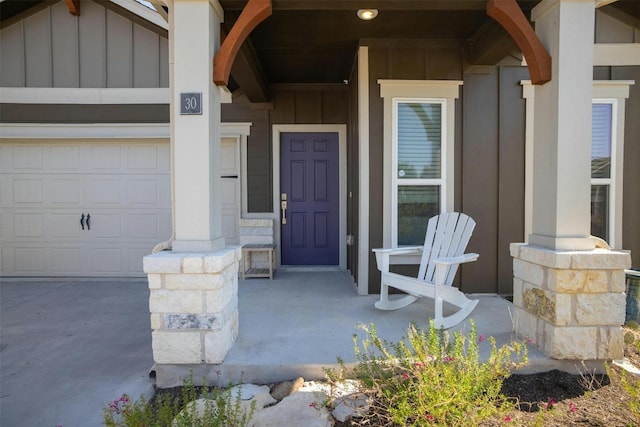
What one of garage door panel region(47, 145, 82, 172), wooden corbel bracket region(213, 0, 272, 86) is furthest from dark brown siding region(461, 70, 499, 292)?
garage door panel region(47, 145, 82, 172)

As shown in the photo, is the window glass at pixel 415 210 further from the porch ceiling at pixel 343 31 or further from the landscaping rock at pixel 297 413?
the landscaping rock at pixel 297 413

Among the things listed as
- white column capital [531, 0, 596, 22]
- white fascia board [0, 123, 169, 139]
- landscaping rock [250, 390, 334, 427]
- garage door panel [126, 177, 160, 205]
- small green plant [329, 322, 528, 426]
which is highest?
white column capital [531, 0, 596, 22]

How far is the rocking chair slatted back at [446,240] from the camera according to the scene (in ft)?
10.2

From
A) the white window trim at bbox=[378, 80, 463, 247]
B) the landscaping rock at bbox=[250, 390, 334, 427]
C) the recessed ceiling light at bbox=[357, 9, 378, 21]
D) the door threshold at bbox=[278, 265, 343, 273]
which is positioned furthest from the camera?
the door threshold at bbox=[278, 265, 343, 273]

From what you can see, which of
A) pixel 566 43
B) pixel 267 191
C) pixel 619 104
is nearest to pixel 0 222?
pixel 267 191

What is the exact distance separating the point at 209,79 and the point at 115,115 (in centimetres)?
315

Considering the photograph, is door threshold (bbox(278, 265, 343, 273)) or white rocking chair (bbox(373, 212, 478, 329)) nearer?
white rocking chair (bbox(373, 212, 478, 329))

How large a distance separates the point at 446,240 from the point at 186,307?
2.13 metres

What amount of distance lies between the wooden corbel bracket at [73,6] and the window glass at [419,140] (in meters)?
4.08

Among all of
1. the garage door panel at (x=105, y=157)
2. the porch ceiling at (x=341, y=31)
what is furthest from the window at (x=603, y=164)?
the garage door panel at (x=105, y=157)

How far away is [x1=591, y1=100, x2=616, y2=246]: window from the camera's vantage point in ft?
12.9

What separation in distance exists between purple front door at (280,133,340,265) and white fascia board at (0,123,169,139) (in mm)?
1652

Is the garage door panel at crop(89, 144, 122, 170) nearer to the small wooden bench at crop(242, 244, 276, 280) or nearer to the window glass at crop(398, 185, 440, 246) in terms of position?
the small wooden bench at crop(242, 244, 276, 280)

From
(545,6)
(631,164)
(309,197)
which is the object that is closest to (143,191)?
(309,197)
